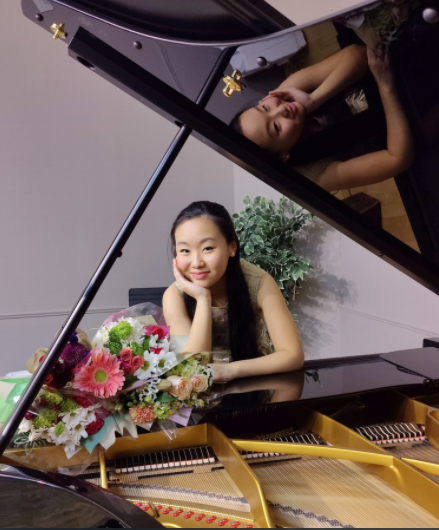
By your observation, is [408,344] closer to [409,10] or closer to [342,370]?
[342,370]

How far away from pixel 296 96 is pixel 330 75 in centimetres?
8

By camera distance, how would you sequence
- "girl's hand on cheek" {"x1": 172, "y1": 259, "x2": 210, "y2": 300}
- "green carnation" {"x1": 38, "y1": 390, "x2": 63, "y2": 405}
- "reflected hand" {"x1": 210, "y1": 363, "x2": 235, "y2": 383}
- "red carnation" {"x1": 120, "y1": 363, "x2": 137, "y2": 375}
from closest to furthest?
"green carnation" {"x1": 38, "y1": 390, "x2": 63, "y2": 405} → "red carnation" {"x1": 120, "y1": 363, "x2": 137, "y2": 375} → "reflected hand" {"x1": 210, "y1": 363, "x2": 235, "y2": 383} → "girl's hand on cheek" {"x1": 172, "y1": 259, "x2": 210, "y2": 300}

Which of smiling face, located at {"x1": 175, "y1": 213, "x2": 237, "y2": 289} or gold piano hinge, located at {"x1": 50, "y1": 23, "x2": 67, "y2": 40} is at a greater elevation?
gold piano hinge, located at {"x1": 50, "y1": 23, "x2": 67, "y2": 40}

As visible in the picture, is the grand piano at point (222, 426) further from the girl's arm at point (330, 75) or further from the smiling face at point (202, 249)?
the smiling face at point (202, 249)

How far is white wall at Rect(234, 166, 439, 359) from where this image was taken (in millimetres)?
3486

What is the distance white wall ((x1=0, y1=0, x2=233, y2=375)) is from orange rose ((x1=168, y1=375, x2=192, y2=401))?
3241 mm

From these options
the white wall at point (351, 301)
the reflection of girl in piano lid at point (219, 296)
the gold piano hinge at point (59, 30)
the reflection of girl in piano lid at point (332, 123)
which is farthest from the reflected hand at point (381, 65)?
the white wall at point (351, 301)

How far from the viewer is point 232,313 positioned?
2.13 metres

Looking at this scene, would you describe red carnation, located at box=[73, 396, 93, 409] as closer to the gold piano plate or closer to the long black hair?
the gold piano plate

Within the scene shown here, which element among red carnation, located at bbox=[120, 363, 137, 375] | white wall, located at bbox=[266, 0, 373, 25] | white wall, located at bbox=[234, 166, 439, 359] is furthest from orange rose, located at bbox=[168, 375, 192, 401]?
white wall, located at bbox=[266, 0, 373, 25]

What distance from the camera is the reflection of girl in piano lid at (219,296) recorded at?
6.52 feet

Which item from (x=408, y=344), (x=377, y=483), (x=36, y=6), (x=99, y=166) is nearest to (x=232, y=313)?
(x=377, y=483)

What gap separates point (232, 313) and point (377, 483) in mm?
1095

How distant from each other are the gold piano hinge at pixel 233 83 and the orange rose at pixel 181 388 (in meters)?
0.71
